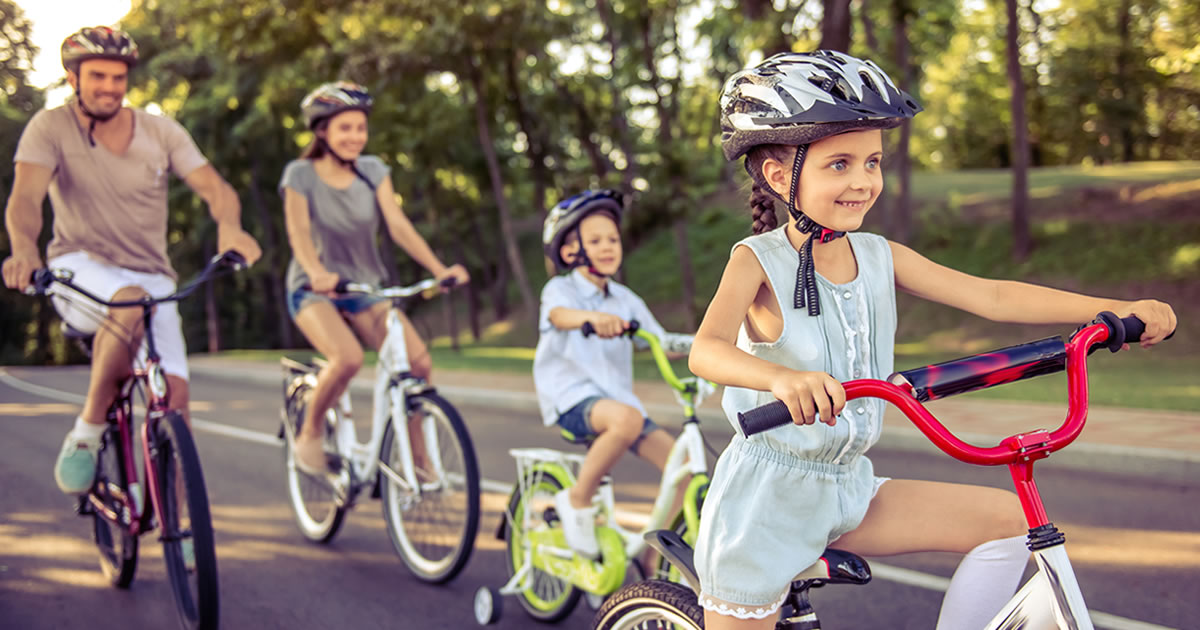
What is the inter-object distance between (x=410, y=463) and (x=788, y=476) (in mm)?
3157

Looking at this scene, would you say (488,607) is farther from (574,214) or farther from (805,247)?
(805,247)

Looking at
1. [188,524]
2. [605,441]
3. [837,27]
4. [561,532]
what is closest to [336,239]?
[188,524]

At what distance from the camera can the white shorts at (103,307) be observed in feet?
15.5

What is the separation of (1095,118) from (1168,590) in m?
45.6

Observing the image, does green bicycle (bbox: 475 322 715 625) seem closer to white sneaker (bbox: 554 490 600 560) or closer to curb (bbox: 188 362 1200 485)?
white sneaker (bbox: 554 490 600 560)

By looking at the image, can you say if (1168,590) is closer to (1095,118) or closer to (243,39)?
(243,39)

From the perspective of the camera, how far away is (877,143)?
7.73 feet

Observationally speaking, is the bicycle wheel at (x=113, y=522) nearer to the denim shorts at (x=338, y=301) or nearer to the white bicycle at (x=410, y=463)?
the white bicycle at (x=410, y=463)

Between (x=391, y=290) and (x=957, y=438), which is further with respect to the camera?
(x=391, y=290)

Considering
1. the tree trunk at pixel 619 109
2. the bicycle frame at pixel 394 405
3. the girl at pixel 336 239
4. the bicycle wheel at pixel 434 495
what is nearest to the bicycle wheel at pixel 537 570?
the bicycle wheel at pixel 434 495

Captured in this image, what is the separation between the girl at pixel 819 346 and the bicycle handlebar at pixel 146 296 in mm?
2677

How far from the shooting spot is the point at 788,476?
2.35m

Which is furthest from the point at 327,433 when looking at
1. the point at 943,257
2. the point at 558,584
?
the point at 943,257

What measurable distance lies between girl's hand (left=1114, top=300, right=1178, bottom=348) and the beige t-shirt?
3.98 meters
